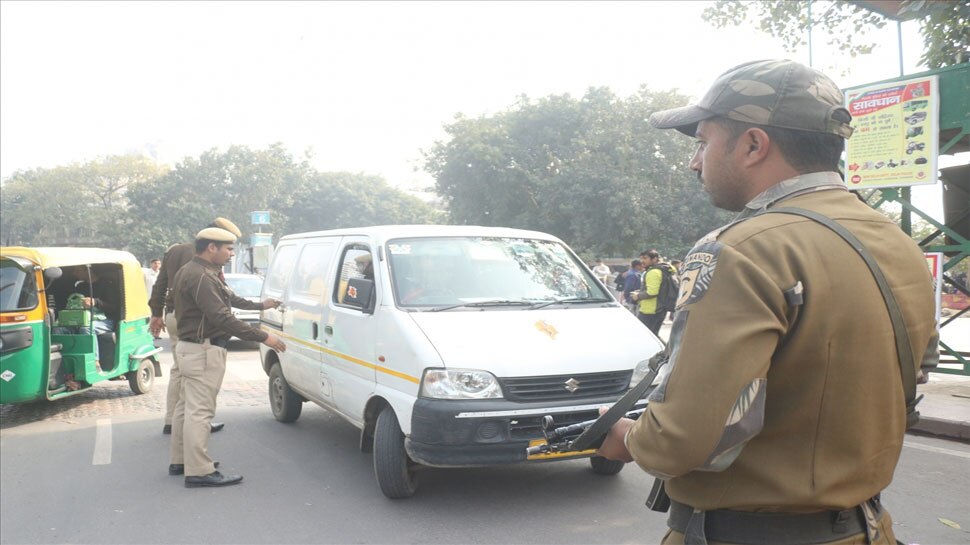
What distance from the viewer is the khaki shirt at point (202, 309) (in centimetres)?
540

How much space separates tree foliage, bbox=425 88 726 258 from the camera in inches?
1074

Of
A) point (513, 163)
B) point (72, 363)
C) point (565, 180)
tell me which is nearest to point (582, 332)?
point (72, 363)

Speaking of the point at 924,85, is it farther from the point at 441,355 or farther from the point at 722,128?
the point at 722,128

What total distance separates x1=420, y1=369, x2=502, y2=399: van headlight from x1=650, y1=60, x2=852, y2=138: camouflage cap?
9.57 ft

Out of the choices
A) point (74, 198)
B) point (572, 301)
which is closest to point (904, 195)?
point (572, 301)

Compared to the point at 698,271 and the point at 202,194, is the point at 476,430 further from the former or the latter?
the point at 202,194

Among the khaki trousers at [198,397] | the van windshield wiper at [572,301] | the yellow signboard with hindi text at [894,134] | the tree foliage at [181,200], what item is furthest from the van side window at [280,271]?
the tree foliage at [181,200]

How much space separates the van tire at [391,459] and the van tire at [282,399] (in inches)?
106

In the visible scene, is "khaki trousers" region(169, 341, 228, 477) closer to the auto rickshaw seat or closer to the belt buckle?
the auto rickshaw seat

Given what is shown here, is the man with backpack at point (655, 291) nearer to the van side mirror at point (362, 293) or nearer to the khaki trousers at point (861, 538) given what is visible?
the van side mirror at point (362, 293)

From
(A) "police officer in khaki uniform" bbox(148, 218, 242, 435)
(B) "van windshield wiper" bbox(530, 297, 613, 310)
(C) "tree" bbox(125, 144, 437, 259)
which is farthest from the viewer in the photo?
(C) "tree" bbox(125, 144, 437, 259)

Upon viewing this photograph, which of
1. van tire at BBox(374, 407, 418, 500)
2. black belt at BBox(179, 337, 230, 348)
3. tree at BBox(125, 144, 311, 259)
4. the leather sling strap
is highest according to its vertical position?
tree at BBox(125, 144, 311, 259)

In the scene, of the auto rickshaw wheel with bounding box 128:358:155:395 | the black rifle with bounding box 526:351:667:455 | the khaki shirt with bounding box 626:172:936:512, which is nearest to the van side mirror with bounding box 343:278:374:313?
the black rifle with bounding box 526:351:667:455

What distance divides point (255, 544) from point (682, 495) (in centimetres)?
337
